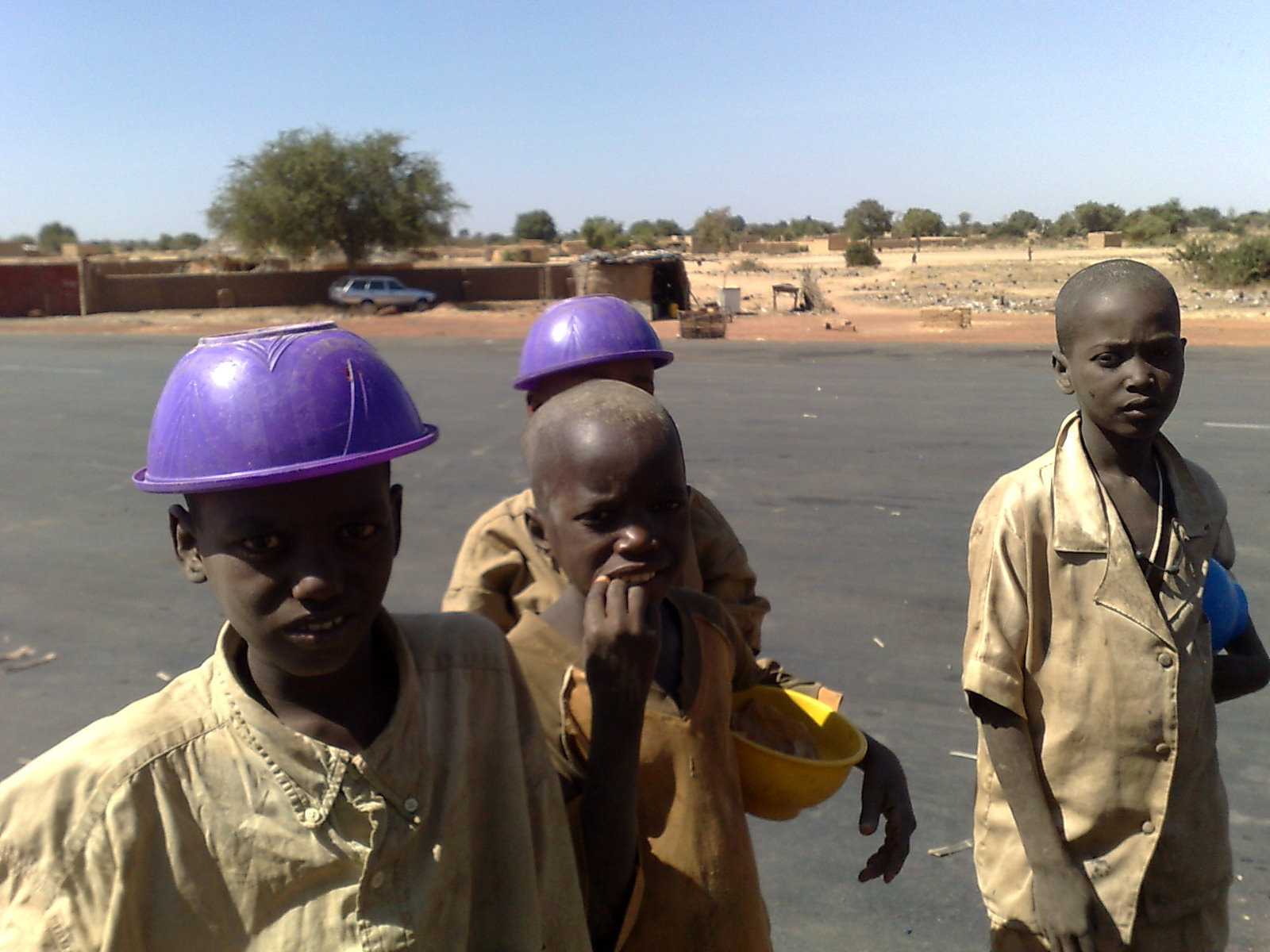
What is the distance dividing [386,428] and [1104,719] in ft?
5.40

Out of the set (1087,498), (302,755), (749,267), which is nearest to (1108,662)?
(1087,498)

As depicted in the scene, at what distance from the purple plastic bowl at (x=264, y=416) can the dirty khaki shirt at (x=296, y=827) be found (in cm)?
25

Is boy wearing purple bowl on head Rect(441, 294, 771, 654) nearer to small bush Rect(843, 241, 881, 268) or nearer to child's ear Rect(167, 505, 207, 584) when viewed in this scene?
child's ear Rect(167, 505, 207, 584)

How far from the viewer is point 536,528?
206cm

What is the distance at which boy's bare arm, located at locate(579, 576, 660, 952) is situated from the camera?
1.67 m

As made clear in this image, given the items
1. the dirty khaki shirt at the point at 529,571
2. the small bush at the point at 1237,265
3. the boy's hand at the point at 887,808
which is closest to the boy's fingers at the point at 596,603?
the dirty khaki shirt at the point at 529,571

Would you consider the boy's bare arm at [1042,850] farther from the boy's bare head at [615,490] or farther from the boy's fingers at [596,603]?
the boy's fingers at [596,603]

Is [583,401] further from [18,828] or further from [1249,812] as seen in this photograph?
[1249,812]

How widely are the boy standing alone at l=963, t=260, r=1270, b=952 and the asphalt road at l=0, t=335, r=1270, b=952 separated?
1232 millimetres

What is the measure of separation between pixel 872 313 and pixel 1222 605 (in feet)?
95.6

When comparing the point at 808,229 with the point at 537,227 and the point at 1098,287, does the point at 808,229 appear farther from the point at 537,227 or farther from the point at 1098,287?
the point at 1098,287

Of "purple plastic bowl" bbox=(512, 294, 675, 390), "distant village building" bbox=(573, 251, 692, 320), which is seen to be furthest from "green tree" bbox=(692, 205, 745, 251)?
"purple plastic bowl" bbox=(512, 294, 675, 390)

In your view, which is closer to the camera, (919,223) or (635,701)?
(635,701)

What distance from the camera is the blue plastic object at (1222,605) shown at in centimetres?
247
